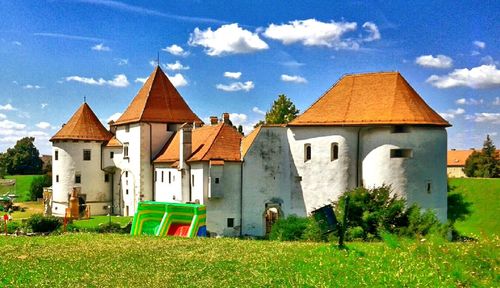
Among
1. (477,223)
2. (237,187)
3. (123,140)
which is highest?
(123,140)

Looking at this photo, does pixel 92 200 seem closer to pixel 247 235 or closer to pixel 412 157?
pixel 247 235

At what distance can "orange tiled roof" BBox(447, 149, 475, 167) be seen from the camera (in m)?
105

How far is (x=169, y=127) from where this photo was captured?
47.8 meters

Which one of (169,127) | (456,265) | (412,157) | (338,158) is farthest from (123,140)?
(456,265)

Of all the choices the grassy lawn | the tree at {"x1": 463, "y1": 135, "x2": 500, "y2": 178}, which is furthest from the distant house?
the grassy lawn

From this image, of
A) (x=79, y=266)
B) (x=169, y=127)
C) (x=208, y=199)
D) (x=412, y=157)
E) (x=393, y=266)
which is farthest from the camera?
(x=169, y=127)

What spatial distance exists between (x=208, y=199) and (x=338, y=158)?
29.5 ft

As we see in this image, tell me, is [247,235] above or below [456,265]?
below

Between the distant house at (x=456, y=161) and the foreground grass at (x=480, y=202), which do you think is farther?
the distant house at (x=456, y=161)

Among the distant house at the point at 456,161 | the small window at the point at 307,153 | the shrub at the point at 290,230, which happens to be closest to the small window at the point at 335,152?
the small window at the point at 307,153

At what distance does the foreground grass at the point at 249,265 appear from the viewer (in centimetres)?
1341

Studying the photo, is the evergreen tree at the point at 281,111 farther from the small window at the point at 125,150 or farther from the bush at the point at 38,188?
the bush at the point at 38,188

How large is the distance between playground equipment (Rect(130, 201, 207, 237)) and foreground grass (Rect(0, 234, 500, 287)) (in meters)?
8.05

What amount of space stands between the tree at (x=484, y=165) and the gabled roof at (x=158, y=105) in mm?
46511
